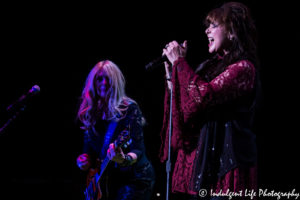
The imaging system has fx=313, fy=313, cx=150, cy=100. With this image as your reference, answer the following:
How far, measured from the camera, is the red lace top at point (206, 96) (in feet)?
4.08

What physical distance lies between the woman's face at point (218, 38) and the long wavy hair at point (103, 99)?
1227 mm

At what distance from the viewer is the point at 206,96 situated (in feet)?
4.08

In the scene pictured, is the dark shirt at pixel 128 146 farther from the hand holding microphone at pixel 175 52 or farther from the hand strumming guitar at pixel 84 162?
the hand holding microphone at pixel 175 52

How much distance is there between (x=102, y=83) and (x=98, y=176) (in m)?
0.81

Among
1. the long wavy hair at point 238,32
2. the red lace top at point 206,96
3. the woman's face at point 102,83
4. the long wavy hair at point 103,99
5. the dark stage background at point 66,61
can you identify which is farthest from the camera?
the dark stage background at point 66,61

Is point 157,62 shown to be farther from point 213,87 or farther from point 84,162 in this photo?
point 84,162

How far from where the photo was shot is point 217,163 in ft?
4.19

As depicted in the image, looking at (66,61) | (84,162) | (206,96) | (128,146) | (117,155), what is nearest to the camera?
(206,96)

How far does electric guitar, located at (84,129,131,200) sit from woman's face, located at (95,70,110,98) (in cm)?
49

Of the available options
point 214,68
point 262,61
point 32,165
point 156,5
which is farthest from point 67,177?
point 214,68

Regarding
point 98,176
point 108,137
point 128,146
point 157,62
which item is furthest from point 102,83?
point 157,62

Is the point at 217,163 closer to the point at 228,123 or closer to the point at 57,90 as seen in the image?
the point at 228,123

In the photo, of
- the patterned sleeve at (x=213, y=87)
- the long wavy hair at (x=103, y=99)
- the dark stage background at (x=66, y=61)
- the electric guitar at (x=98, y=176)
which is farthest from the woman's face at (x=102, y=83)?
the patterned sleeve at (x=213, y=87)

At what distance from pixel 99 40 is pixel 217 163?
3061 millimetres
